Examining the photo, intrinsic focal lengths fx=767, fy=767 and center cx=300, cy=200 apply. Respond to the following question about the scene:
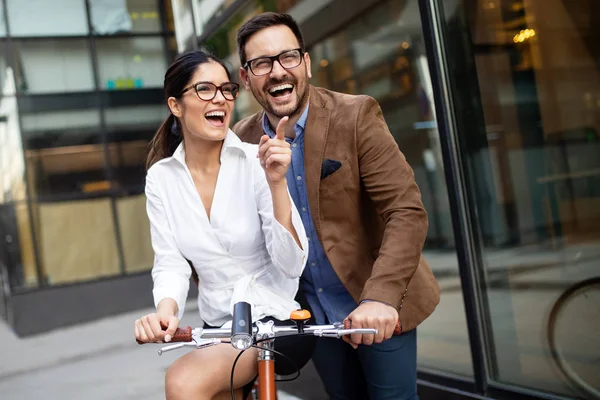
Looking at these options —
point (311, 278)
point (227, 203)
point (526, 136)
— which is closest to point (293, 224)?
point (227, 203)

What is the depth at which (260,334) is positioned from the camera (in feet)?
6.88

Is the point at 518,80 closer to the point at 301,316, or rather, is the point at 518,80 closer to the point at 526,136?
the point at 526,136

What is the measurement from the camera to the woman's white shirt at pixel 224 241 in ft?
7.91

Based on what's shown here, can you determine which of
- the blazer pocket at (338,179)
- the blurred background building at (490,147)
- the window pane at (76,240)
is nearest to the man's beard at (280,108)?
the blazer pocket at (338,179)

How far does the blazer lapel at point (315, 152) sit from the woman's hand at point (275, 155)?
40 centimetres

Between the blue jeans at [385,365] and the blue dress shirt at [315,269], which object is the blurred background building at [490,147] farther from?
the blue dress shirt at [315,269]

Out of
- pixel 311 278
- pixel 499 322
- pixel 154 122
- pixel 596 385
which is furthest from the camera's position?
pixel 154 122

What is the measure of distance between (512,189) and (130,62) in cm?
1119

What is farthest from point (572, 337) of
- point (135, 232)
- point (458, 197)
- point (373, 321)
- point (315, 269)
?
point (135, 232)

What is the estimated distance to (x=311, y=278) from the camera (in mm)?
2713

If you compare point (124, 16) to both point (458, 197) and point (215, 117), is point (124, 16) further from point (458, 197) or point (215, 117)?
point (215, 117)

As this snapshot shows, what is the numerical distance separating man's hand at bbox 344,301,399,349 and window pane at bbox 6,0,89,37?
12818mm

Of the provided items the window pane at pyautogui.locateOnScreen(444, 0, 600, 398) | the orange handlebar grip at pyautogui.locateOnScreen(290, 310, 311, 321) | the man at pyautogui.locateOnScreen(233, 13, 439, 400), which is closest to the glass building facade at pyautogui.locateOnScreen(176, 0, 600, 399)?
the window pane at pyautogui.locateOnScreen(444, 0, 600, 398)

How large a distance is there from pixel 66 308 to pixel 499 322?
33.3 feet
